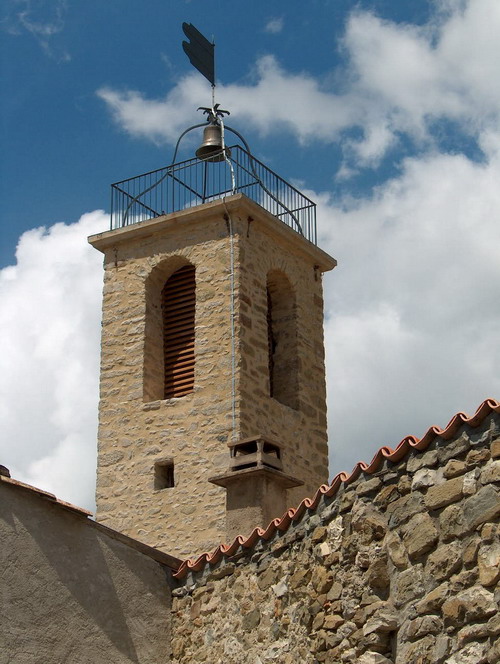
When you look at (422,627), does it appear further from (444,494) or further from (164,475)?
(164,475)

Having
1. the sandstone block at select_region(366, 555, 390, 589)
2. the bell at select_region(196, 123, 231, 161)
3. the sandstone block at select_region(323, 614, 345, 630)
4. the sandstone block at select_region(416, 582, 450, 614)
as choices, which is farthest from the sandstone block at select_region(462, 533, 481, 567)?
the bell at select_region(196, 123, 231, 161)

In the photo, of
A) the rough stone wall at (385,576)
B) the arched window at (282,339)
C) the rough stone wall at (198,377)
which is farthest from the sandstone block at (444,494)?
the arched window at (282,339)

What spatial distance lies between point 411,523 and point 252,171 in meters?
11.3

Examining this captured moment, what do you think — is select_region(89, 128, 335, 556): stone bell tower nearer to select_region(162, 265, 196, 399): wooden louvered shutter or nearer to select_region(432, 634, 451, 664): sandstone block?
select_region(162, 265, 196, 399): wooden louvered shutter

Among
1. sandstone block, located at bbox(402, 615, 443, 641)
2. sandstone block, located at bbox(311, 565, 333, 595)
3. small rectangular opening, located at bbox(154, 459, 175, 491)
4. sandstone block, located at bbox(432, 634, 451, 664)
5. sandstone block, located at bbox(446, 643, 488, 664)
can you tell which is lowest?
sandstone block, located at bbox(446, 643, 488, 664)

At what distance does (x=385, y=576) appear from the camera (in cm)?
985

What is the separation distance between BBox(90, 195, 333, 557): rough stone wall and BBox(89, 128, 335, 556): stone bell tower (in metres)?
0.02

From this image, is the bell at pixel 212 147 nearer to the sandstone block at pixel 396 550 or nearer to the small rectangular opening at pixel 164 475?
the small rectangular opening at pixel 164 475

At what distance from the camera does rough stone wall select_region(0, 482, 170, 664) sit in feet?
37.4

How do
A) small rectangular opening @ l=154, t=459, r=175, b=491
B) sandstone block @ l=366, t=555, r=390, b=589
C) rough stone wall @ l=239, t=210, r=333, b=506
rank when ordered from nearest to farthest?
sandstone block @ l=366, t=555, r=390, b=589
small rectangular opening @ l=154, t=459, r=175, b=491
rough stone wall @ l=239, t=210, r=333, b=506

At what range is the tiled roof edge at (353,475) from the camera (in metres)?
9.36

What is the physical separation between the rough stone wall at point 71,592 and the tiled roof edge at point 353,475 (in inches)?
21.4

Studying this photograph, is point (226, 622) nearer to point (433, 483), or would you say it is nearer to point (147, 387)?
point (433, 483)

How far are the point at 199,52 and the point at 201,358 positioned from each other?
591 cm
